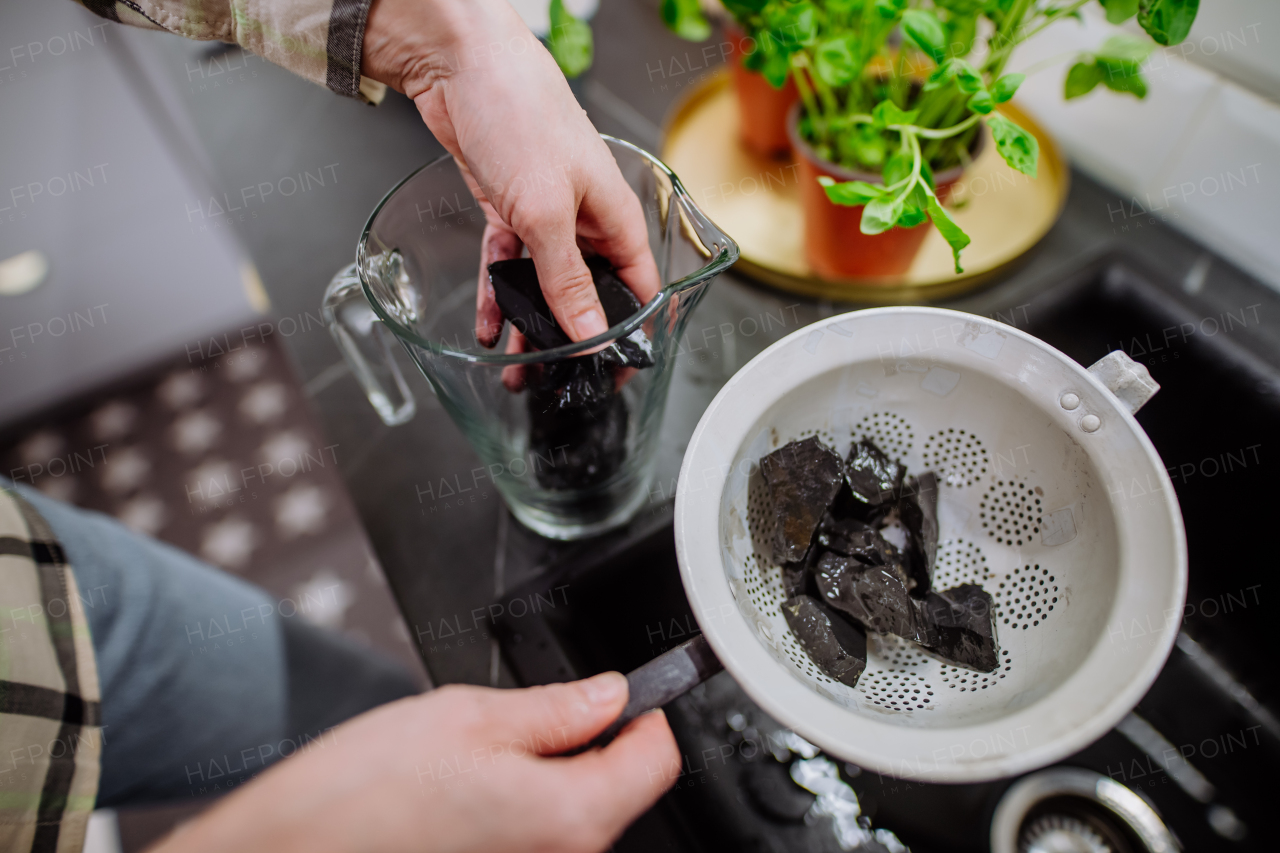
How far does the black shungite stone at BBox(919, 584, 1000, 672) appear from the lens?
459 mm

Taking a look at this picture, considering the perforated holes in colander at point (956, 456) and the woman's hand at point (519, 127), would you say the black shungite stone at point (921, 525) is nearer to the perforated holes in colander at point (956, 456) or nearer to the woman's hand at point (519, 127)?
the perforated holes in colander at point (956, 456)

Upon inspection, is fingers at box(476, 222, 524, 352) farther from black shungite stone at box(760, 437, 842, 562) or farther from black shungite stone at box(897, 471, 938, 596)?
black shungite stone at box(897, 471, 938, 596)

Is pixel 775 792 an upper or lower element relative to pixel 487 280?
lower

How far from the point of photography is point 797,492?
495 mm

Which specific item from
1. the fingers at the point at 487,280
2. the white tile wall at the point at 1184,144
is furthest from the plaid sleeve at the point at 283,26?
the white tile wall at the point at 1184,144

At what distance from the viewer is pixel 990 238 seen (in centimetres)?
80

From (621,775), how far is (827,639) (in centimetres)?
17

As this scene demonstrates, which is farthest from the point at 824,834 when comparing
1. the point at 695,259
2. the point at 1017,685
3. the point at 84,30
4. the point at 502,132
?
the point at 84,30

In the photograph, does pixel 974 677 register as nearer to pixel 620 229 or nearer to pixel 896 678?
pixel 896 678

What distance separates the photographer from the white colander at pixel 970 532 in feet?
1.22

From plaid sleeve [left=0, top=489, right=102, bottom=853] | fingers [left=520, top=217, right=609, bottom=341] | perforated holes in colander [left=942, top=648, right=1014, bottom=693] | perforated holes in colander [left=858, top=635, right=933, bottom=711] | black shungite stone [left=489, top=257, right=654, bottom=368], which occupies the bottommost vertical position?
plaid sleeve [left=0, top=489, right=102, bottom=853]

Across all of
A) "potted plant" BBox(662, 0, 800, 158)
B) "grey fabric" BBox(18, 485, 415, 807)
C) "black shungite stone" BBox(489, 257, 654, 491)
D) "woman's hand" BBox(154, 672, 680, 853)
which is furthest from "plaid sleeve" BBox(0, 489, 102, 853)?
"potted plant" BBox(662, 0, 800, 158)

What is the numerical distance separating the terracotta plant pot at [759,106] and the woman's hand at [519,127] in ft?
1.31

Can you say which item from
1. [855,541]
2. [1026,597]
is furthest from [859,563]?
[1026,597]
